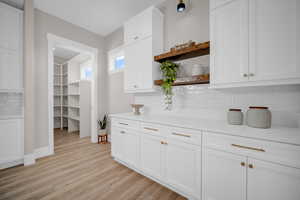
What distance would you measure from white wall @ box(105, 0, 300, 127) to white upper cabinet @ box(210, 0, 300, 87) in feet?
0.92

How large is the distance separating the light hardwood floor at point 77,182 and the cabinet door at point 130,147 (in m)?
0.19

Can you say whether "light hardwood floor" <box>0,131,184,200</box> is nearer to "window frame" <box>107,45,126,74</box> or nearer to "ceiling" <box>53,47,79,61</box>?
A: "window frame" <box>107,45,126,74</box>

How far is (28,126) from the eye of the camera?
2193 millimetres

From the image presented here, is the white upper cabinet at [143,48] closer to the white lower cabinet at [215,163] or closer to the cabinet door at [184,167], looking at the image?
the white lower cabinet at [215,163]

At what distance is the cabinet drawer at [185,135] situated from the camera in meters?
1.30

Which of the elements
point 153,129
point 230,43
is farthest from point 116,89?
point 230,43

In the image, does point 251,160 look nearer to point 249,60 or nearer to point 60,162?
point 249,60

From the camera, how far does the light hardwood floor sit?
4.87 feet

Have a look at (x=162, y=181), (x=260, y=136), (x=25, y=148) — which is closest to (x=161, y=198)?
(x=162, y=181)

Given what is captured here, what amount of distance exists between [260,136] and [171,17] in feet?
7.40

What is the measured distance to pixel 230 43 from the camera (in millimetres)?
1338

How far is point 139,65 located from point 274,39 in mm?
1778

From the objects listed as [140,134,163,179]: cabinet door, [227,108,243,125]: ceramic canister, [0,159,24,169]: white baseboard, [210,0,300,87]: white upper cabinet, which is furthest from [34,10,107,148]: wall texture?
[227,108,243,125]: ceramic canister

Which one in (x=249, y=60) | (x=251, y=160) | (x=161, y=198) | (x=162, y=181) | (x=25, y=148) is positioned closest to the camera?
(x=251, y=160)
